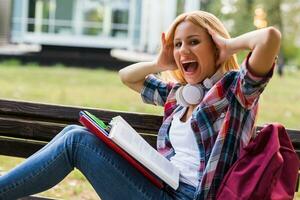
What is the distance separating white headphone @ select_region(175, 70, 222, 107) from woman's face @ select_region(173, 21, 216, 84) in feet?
0.09

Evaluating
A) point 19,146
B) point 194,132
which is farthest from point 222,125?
point 19,146

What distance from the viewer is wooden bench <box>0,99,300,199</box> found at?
319 centimetres

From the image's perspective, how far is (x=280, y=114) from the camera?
9.97m

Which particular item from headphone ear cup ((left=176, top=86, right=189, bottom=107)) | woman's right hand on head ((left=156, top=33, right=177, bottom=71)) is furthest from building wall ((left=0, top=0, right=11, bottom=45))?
headphone ear cup ((left=176, top=86, right=189, bottom=107))

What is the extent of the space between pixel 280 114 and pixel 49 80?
5860 millimetres

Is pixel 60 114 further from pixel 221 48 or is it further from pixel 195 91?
pixel 221 48

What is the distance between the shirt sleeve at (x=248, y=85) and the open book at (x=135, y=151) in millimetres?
463

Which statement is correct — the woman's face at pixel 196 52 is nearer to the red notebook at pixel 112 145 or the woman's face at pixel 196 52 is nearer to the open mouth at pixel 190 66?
the open mouth at pixel 190 66

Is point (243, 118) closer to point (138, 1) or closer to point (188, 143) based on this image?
point (188, 143)

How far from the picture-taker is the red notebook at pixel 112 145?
2.59 metres

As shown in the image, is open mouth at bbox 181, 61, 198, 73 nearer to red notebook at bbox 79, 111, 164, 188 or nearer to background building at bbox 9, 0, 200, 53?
red notebook at bbox 79, 111, 164, 188

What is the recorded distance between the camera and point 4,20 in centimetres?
2544

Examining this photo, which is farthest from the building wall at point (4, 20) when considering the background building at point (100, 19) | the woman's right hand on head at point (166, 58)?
the woman's right hand on head at point (166, 58)

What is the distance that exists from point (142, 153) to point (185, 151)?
0.28 meters
